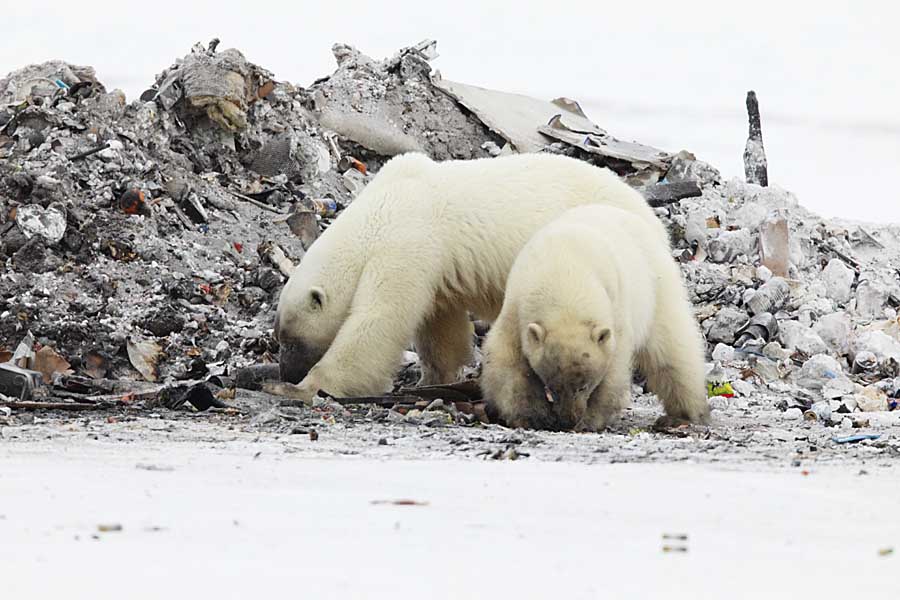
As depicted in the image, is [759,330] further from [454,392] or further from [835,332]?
[454,392]

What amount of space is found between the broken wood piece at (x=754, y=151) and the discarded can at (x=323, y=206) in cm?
654

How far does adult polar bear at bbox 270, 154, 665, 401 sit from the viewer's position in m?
9.48

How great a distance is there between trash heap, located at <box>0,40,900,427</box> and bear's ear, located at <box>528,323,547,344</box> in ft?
8.25

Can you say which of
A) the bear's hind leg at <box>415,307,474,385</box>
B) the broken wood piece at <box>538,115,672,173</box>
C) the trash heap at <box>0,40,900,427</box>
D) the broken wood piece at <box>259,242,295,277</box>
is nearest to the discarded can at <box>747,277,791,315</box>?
the trash heap at <box>0,40,900,427</box>

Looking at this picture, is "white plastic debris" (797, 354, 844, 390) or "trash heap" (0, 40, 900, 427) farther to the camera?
"white plastic debris" (797, 354, 844, 390)

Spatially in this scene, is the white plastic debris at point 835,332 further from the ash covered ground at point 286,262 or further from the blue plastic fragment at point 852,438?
the blue plastic fragment at point 852,438

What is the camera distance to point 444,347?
34.5 ft

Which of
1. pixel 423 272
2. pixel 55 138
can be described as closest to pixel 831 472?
pixel 423 272

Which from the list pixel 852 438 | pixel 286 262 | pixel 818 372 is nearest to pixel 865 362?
pixel 818 372

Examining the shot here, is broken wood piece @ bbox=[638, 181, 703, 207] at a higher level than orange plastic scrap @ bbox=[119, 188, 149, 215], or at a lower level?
higher

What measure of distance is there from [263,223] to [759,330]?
5407 millimetres

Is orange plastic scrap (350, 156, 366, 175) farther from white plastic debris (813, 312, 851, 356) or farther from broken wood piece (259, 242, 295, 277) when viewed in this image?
white plastic debris (813, 312, 851, 356)

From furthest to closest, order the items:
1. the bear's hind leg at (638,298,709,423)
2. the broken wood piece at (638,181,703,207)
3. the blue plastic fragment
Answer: the broken wood piece at (638,181,703,207) → the bear's hind leg at (638,298,709,423) → the blue plastic fragment

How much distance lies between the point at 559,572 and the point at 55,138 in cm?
1148
